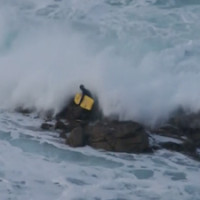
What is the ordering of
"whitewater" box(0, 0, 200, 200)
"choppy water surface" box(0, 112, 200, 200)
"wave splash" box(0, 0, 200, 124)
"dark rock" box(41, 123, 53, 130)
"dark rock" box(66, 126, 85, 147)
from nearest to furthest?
"choppy water surface" box(0, 112, 200, 200), "whitewater" box(0, 0, 200, 200), "dark rock" box(66, 126, 85, 147), "dark rock" box(41, 123, 53, 130), "wave splash" box(0, 0, 200, 124)

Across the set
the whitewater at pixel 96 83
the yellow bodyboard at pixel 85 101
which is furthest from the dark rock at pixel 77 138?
the yellow bodyboard at pixel 85 101

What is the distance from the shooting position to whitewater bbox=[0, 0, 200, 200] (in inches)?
342

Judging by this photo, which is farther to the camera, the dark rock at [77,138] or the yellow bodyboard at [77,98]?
the yellow bodyboard at [77,98]

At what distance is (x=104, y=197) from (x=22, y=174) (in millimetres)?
1363

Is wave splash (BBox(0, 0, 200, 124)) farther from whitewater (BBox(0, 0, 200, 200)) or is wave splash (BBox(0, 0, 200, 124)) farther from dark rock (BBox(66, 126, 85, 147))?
dark rock (BBox(66, 126, 85, 147))

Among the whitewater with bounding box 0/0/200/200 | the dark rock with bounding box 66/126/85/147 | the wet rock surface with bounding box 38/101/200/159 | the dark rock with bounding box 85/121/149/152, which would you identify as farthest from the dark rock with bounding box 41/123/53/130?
the dark rock with bounding box 85/121/149/152

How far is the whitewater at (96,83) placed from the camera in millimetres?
8695

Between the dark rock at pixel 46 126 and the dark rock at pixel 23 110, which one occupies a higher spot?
the dark rock at pixel 23 110

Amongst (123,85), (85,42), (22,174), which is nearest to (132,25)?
(85,42)

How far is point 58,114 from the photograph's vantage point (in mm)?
10688

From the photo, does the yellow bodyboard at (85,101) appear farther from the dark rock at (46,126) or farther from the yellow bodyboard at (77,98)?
the dark rock at (46,126)

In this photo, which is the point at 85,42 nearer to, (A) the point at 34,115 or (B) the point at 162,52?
(B) the point at 162,52

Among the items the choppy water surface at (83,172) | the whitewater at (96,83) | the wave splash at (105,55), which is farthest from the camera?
the wave splash at (105,55)

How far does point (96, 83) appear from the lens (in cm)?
1118
